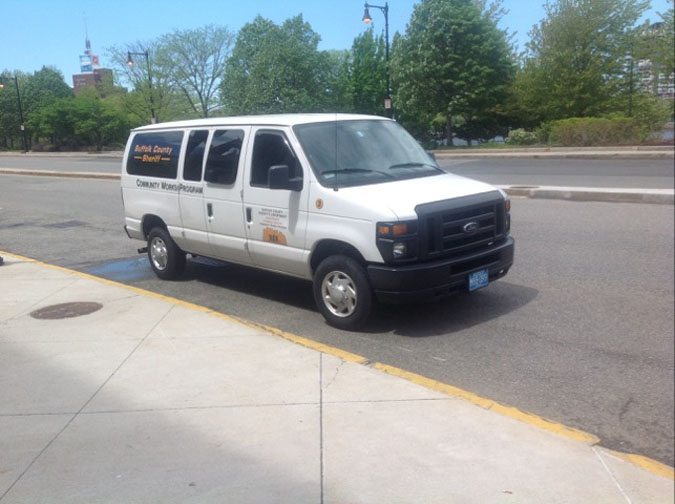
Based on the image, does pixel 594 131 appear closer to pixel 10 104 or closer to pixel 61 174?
pixel 10 104

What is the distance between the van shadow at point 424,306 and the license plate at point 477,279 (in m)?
0.52

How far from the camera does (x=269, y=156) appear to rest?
6.49 m

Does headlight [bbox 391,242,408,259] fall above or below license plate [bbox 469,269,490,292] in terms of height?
above

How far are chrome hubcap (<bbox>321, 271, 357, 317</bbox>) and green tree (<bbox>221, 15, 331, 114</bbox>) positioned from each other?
180cm

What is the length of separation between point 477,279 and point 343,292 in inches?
47.2

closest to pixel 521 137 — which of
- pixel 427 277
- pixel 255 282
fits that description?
pixel 427 277

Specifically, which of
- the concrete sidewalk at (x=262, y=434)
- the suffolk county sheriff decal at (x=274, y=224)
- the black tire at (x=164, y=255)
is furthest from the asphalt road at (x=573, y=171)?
the black tire at (x=164, y=255)

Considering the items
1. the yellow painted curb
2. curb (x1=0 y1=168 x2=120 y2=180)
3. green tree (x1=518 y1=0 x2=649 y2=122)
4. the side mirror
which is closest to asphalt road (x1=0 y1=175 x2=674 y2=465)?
the yellow painted curb

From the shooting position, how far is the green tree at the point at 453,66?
2.73 meters

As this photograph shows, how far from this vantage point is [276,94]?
4.45 meters

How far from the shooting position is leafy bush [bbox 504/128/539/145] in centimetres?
307

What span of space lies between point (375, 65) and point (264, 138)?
3.13 m

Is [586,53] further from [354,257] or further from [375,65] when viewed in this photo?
[354,257]

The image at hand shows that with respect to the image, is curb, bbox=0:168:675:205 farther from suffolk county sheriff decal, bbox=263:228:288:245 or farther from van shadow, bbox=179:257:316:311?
van shadow, bbox=179:257:316:311
